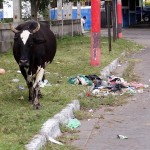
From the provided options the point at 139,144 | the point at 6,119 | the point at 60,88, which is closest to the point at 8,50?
the point at 60,88

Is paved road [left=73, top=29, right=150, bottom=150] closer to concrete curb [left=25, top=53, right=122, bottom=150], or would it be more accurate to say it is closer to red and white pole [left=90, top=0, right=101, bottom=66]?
concrete curb [left=25, top=53, right=122, bottom=150]


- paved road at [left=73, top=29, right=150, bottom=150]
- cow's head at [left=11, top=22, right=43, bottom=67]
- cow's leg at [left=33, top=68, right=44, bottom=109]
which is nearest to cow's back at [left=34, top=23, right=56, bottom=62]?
cow's head at [left=11, top=22, right=43, bottom=67]

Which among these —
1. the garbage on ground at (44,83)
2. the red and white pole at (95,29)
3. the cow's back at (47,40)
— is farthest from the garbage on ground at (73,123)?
the red and white pole at (95,29)

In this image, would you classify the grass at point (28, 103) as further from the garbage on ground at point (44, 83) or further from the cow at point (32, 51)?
the cow at point (32, 51)

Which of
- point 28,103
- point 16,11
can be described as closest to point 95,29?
point 16,11

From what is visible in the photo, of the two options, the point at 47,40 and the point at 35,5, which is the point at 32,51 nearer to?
the point at 47,40

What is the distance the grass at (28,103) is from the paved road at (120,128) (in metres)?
0.59

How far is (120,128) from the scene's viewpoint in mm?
7965

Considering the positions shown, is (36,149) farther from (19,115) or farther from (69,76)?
(69,76)

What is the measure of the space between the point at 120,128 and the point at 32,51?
6.77 ft

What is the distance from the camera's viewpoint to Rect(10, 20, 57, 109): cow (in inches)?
335

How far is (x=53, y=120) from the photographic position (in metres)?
7.61

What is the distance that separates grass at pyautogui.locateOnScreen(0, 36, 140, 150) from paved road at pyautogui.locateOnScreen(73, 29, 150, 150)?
594 mm

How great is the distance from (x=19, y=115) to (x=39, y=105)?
2.90 feet
